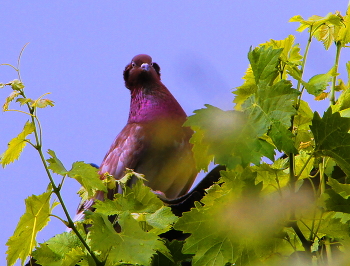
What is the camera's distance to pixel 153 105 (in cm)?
554

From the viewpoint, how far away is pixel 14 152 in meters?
1.59

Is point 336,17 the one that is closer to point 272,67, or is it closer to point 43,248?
point 272,67

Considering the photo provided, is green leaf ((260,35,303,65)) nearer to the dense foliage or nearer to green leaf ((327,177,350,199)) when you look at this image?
the dense foliage

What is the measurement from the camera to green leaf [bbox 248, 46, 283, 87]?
1.39 m

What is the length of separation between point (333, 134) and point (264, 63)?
0.27 metres

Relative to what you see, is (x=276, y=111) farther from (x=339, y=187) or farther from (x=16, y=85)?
(x=16, y=85)

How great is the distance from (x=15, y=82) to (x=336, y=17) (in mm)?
1005

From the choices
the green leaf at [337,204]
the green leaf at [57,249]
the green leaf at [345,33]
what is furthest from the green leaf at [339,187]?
the green leaf at [57,249]

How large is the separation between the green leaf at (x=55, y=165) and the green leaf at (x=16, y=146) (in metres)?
0.09

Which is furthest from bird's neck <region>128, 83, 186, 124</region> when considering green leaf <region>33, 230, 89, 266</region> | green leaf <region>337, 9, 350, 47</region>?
green leaf <region>33, 230, 89, 266</region>

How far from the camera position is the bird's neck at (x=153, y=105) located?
214 inches

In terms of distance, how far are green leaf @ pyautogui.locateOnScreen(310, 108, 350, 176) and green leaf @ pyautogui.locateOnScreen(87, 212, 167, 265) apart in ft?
1.61

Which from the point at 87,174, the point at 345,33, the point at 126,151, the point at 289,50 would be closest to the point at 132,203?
the point at 87,174

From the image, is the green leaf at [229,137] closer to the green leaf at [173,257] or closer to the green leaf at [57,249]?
the green leaf at [173,257]
